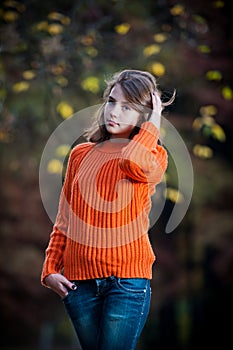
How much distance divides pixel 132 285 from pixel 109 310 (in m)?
0.12

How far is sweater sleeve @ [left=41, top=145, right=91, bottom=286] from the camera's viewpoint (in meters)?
Answer: 2.54

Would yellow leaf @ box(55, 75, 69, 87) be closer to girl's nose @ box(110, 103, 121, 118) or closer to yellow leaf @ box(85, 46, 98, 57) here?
yellow leaf @ box(85, 46, 98, 57)

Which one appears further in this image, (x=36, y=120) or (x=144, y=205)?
(x=36, y=120)

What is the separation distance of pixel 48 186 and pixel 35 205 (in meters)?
3.20

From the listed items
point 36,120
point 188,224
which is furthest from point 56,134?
point 188,224

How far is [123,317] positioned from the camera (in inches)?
91.7

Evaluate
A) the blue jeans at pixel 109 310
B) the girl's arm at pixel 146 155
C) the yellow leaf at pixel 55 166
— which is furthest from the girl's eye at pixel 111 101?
the yellow leaf at pixel 55 166

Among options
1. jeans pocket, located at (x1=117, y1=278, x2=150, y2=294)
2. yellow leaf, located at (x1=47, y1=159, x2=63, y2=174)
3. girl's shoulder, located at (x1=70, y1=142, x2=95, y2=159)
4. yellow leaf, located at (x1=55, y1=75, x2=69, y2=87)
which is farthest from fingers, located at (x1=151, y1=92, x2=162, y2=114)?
yellow leaf, located at (x1=55, y1=75, x2=69, y2=87)

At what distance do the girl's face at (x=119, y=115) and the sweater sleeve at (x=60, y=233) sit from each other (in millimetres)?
198

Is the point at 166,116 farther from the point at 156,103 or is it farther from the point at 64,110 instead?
the point at 156,103

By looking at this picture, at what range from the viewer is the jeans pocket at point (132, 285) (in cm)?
234

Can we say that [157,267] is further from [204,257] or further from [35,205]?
[35,205]

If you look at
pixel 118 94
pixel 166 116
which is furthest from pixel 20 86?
pixel 118 94

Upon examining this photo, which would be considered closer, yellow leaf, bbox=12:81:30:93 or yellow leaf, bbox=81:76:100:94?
yellow leaf, bbox=81:76:100:94
